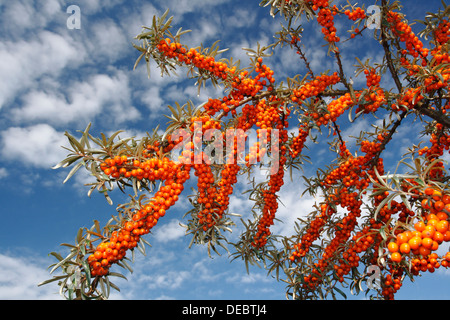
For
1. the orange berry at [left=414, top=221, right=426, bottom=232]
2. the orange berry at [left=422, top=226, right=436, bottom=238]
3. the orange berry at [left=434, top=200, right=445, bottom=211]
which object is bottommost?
the orange berry at [left=422, top=226, right=436, bottom=238]

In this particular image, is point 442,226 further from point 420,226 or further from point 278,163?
point 278,163

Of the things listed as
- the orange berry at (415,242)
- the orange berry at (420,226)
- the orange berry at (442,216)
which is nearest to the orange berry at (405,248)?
the orange berry at (415,242)

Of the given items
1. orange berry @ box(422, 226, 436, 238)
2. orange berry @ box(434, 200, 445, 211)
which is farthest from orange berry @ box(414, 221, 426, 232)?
orange berry @ box(434, 200, 445, 211)

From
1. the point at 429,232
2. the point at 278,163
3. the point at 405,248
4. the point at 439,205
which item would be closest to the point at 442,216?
the point at 439,205

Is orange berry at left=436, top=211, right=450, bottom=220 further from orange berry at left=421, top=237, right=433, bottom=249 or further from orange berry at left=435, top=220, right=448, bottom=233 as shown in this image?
orange berry at left=421, top=237, right=433, bottom=249

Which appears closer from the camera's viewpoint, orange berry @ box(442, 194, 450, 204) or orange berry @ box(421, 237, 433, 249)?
orange berry @ box(421, 237, 433, 249)

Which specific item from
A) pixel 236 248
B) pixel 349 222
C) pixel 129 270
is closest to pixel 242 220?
pixel 236 248

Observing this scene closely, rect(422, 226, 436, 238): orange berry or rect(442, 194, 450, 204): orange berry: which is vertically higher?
rect(442, 194, 450, 204): orange berry

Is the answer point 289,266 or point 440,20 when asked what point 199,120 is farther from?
point 440,20

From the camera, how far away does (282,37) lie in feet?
12.5

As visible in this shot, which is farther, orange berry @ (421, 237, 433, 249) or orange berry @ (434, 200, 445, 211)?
orange berry @ (434, 200, 445, 211)

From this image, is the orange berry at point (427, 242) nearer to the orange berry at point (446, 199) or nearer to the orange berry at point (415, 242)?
the orange berry at point (415, 242)

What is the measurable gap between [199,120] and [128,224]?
110 centimetres

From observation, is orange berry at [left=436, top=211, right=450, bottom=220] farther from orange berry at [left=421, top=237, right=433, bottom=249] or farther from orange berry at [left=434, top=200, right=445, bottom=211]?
orange berry at [left=421, top=237, right=433, bottom=249]
